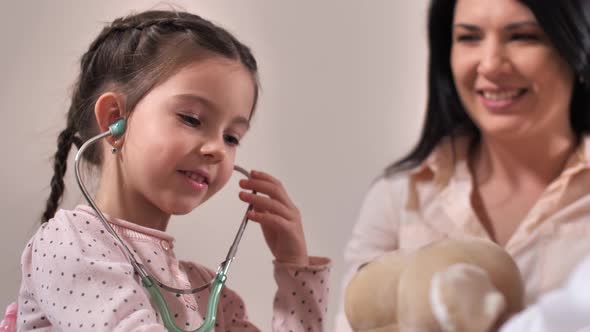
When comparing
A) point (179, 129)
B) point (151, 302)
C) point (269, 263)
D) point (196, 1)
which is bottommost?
point (269, 263)

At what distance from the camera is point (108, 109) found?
78 cm

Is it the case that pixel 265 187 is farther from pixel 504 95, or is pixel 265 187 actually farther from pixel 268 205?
pixel 504 95

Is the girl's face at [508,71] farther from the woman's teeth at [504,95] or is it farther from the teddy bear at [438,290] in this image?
the teddy bear at [438,290]

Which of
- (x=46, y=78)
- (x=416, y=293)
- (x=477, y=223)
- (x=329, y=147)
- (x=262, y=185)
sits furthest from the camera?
(x=329, y=147)

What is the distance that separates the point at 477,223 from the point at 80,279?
2.06 ft

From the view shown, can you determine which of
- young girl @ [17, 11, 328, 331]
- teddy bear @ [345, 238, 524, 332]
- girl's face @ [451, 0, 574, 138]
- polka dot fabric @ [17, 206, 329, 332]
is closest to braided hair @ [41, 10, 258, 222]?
young girl @ [17, 11, 328, 331]

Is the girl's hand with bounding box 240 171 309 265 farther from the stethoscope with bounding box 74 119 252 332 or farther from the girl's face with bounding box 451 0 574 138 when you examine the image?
the girl's face with bounding box 451 0 574 138

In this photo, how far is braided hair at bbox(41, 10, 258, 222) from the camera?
30.9 inches

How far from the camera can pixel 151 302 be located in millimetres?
731

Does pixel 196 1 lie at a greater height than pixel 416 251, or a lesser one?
greater

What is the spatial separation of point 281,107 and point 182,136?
18.6 inches

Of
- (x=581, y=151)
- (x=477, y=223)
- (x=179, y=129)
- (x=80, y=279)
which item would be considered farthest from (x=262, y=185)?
(x=581, y=151)

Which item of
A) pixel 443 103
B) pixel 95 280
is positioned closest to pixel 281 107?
pixel 443 103

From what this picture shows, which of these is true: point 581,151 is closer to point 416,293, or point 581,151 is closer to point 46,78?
point 416,293
